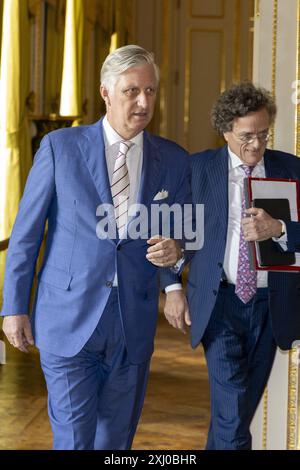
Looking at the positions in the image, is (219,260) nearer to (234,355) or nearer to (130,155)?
(234,355)

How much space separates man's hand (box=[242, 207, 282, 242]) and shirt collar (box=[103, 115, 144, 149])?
49 cm

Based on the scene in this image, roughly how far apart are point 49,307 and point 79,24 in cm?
784

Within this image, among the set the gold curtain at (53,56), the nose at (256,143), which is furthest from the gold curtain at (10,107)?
the nose at (256,143)

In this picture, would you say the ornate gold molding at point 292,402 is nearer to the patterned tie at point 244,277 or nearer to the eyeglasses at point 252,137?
the patterned tie at point 244,277

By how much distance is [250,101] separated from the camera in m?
3.75

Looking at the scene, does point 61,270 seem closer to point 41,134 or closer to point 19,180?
point 19,180

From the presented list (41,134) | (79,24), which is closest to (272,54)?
(41,134)

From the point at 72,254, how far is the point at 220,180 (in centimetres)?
86

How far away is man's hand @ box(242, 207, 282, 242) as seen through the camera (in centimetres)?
360

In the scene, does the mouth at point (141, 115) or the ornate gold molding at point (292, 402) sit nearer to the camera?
the mouth at point (141, 115)

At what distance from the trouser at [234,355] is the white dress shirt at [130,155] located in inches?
28.2

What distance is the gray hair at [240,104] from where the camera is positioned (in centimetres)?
374

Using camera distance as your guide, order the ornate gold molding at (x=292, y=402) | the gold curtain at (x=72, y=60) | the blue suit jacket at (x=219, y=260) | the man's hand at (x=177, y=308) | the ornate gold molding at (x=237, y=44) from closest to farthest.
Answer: the man's hand at (x=177, y=308) → the blue suit jacket at (x=219, y=260) → the ornate gold molding at (x=292, y=402) → the gold curtain at (x=72, y=60) → the ornate gold molding at (x=237, y=44)

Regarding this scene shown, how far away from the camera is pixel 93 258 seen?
3.33 m
